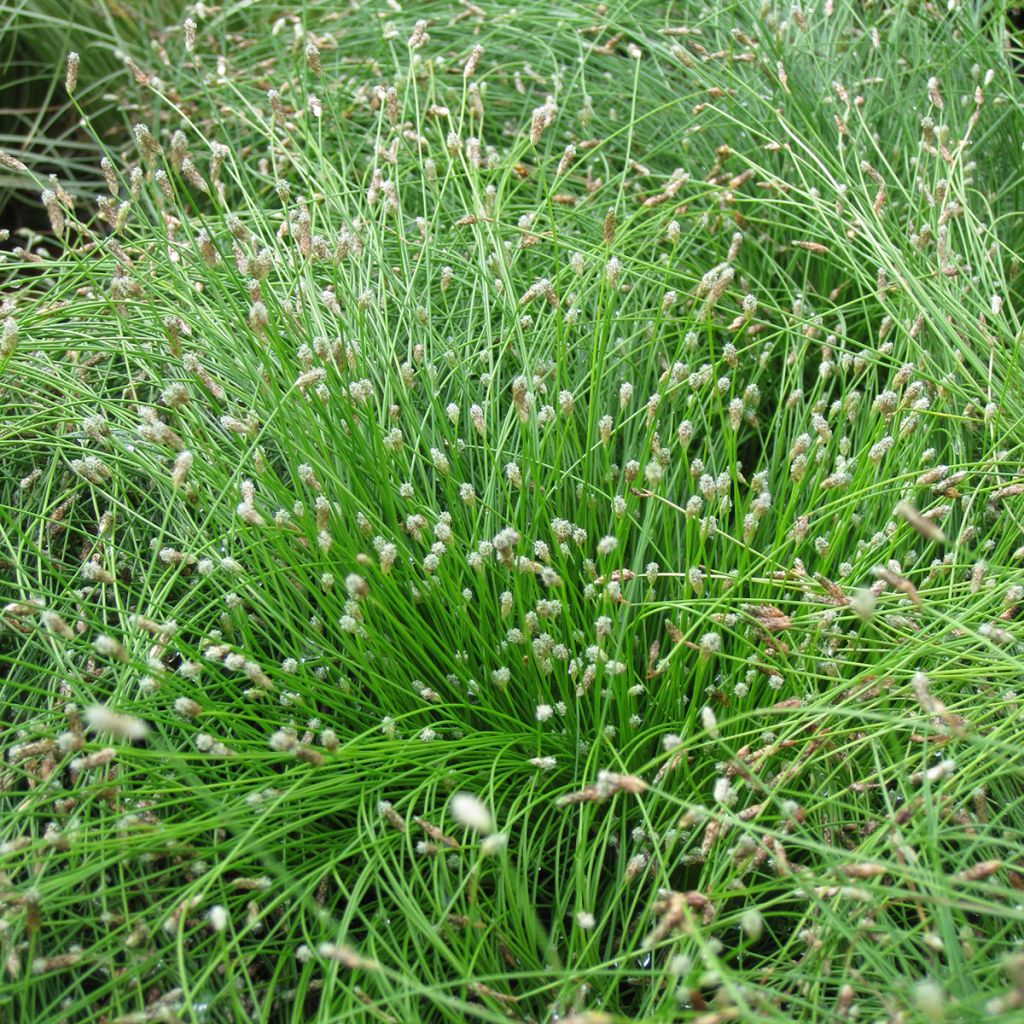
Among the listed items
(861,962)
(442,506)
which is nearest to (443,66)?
(442,506)

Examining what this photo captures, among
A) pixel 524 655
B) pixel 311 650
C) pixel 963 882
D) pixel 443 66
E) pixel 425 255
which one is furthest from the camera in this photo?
pixel 443 66

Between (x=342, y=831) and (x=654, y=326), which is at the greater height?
(x=654, y=326)

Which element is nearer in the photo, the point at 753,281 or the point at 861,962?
the point at 861,962

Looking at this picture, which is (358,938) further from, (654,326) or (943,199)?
(943,199)

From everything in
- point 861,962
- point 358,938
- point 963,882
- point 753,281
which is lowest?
point 358,938

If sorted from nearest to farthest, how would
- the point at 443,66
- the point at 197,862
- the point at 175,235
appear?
the point at 197,862 → the point at 175,235 → the point at 443,66

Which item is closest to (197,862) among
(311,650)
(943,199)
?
(311,650)
